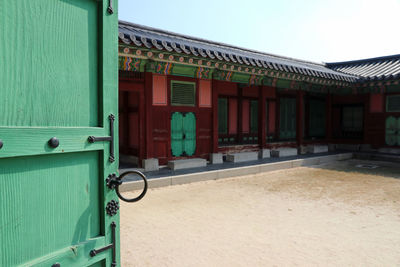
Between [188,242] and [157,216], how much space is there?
3.85 feet

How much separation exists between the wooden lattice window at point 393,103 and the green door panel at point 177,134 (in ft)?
31.4

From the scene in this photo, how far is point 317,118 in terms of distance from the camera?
13.6 meters

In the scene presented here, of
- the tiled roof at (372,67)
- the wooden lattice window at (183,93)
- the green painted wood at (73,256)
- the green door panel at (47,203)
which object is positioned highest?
the tiled roof at (372,67)

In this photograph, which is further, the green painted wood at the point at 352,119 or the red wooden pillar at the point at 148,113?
the green painted wood at the point at 352,119

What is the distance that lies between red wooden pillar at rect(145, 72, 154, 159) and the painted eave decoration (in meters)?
0.30

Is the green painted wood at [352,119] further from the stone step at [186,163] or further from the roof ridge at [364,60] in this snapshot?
the stone step at [186,163]

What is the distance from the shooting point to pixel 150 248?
3389mm

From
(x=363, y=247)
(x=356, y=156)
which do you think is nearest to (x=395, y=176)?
(x=356, y=156)

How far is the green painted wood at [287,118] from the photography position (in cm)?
1233

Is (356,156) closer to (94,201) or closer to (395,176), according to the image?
(395,176)

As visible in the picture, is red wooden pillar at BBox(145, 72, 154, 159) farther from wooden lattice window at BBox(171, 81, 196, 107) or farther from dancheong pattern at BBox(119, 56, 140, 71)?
wooden lattice window at BBox(171, 81, 196, 107)

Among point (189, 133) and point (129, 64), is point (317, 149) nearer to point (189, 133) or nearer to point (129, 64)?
point (189, 133)

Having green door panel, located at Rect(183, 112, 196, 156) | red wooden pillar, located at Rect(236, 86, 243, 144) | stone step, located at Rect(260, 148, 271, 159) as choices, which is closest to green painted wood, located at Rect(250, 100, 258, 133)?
red wooden pillar, located at Rect(236, 86, 243, 144)

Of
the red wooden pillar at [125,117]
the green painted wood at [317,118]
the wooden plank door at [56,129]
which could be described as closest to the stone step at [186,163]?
the red wooden pillar at [125,117]
